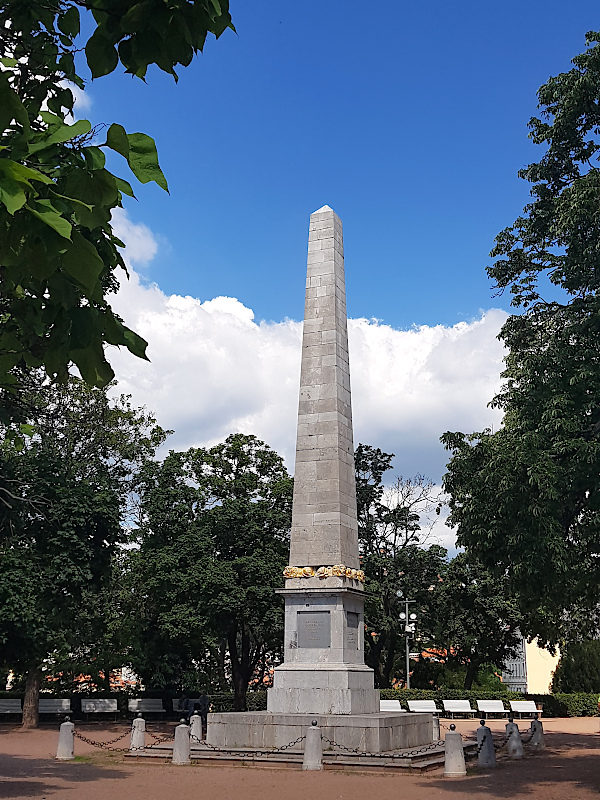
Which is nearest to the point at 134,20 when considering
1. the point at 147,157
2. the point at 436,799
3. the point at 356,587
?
the point at 147,157

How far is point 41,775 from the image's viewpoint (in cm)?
1530

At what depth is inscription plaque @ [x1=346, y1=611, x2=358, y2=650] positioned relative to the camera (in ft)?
60.8

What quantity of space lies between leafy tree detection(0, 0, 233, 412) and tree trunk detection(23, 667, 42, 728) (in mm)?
28391

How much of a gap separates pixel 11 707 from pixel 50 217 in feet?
113

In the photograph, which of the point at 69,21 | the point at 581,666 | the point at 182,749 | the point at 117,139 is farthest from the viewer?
the point at 581,666

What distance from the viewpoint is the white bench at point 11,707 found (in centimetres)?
3275

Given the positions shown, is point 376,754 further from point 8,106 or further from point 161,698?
point 161,698

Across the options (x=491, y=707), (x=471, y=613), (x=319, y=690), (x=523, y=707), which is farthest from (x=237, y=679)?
(x=319, y=690)

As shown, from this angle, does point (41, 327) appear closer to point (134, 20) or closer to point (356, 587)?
point (134, 20)

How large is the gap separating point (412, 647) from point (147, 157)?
41.1 meters

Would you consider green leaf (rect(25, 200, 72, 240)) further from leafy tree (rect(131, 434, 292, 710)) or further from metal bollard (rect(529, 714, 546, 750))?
leafy tree (rect(131, 434, 292, 710))

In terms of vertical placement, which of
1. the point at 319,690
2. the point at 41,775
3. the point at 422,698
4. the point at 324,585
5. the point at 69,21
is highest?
the point at 69,21

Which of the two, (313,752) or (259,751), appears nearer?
(313,752)

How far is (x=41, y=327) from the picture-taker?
3916 millimetres
